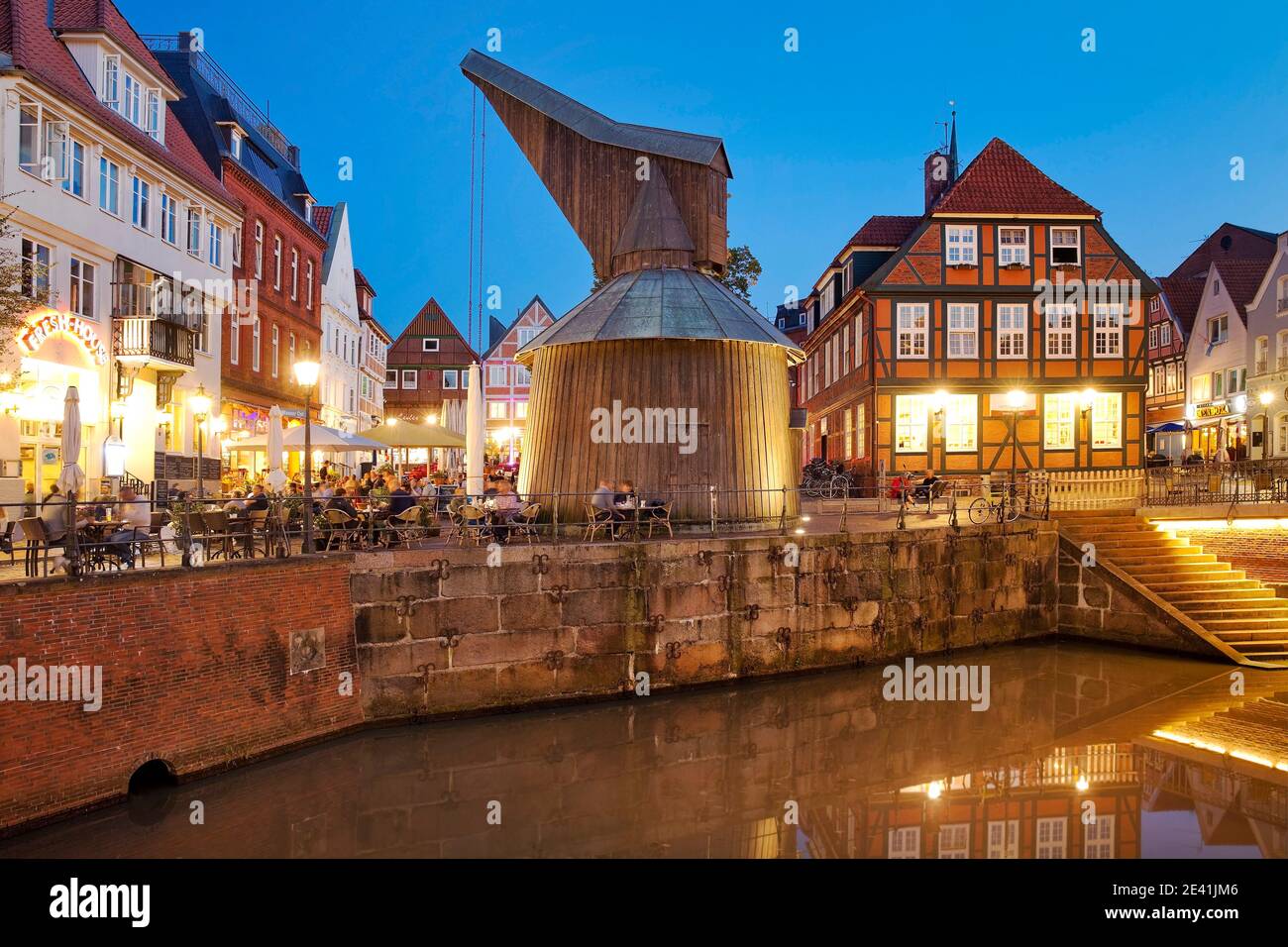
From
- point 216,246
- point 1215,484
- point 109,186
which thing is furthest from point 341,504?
point 1215,484

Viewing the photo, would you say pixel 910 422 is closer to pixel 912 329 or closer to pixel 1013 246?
pixel 912 329

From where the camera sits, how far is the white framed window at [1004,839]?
9.19 m

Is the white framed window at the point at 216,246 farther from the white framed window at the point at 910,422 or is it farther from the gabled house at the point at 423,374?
the gabled house at the point at 423,374

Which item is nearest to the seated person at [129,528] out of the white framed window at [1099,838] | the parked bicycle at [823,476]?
the white framed window at [1099,838]

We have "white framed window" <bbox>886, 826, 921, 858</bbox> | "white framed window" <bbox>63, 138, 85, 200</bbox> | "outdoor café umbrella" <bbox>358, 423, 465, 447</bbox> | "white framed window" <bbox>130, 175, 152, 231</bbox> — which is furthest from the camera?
"white framed window" <bbox>130, 175, 152, 231</bbox>

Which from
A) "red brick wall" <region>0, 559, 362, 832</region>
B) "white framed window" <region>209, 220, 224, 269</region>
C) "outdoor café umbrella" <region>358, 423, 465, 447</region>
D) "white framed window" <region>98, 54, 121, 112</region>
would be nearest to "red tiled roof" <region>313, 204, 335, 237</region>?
"white framed window" <region>209, 220, 224, 269</region>

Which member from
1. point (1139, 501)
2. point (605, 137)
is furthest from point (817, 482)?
point (605, 137)

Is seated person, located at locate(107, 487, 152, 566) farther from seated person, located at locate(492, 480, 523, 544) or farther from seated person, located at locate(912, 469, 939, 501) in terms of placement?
seated person, located at locate(912, 469, 939, 501)

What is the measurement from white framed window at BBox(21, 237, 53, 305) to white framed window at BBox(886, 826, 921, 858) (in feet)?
50.5

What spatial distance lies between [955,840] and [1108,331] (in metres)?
26.3

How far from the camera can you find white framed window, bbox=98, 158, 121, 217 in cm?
2038

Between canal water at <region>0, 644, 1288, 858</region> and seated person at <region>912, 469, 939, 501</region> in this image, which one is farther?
seated person at <region>912, 469, 939, 501</region>

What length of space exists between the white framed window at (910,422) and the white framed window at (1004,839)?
2233 cm

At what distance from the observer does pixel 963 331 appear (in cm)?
3133
